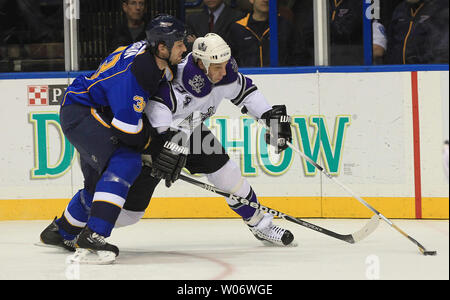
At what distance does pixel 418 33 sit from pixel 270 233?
1.68 metres

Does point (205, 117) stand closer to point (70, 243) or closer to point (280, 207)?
point (70, 243)

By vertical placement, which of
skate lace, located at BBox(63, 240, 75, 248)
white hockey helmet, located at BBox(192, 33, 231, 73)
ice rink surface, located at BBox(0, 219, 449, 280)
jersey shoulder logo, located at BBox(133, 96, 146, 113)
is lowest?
ice rink surface, located at BBox(0, 219, 449, 280)

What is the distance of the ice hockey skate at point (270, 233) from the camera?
4.52 m

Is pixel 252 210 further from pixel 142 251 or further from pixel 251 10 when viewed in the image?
pixel 251 10

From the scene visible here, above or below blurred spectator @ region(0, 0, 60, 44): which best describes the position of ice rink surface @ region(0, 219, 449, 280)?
below

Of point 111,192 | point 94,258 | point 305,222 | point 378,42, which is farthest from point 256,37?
point 94,258

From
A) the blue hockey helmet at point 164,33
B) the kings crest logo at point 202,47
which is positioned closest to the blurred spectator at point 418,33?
the kings crest logo at point 202,47

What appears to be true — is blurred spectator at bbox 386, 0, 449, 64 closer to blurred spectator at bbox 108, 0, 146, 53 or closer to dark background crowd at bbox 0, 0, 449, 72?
dark background crowd at bbox 0, 0, 449, 72

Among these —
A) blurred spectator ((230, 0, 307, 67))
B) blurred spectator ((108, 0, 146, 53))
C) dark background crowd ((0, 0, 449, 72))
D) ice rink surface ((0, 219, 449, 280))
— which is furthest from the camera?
blurred spectator ((108, 0, 146, 53))

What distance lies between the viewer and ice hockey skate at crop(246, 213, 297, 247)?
14.8ft

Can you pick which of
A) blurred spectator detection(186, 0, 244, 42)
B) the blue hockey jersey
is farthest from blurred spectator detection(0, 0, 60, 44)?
the blue hockey jersey

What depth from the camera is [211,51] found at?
4090 mm

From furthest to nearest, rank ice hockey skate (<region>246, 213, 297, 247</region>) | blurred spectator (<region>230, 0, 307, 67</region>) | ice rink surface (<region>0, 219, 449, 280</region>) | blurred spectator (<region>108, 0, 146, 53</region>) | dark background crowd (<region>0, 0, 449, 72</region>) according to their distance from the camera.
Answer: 1. blurred spectator (<region>108, 0, 146, 53</region>)
2. blurred spectator (<region>230, 0, 307, 67</region>)
3. dark background crowd (<region>0, 0, 449, 72</region>)
4. ice hockey skate (<region>246, 213, 297, 247</region>)
5. ice rink surface (<region>0, 219, 449, 280</region>)

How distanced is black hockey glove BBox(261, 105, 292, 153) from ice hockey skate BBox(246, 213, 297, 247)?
380 mm
